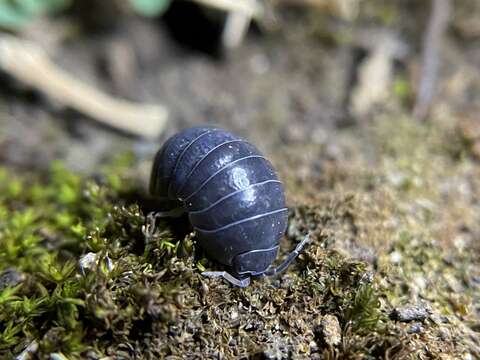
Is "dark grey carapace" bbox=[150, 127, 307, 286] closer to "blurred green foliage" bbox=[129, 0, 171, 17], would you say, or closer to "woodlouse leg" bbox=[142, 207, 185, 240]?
"woodlouse leg" bbox=[142, 207, 185, 240]

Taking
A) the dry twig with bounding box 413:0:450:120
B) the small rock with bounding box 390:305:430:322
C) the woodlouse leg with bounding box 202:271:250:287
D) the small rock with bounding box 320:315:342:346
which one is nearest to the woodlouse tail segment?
the woodlouse leg with bounding box 202:271:250:287

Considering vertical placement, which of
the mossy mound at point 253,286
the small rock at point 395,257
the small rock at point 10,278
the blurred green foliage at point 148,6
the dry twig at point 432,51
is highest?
the dry twig at point 432,51

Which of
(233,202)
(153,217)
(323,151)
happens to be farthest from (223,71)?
(233,202)

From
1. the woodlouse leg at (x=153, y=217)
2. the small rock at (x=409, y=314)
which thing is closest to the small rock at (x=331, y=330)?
the small rock at (x=409, y=314)

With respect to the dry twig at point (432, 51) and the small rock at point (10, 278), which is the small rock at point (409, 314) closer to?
the small rock at point (10, 278)

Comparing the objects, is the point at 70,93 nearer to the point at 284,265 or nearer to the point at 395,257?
the point at 284,265

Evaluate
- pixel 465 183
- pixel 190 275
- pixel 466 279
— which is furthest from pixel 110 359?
pixel 465 183
